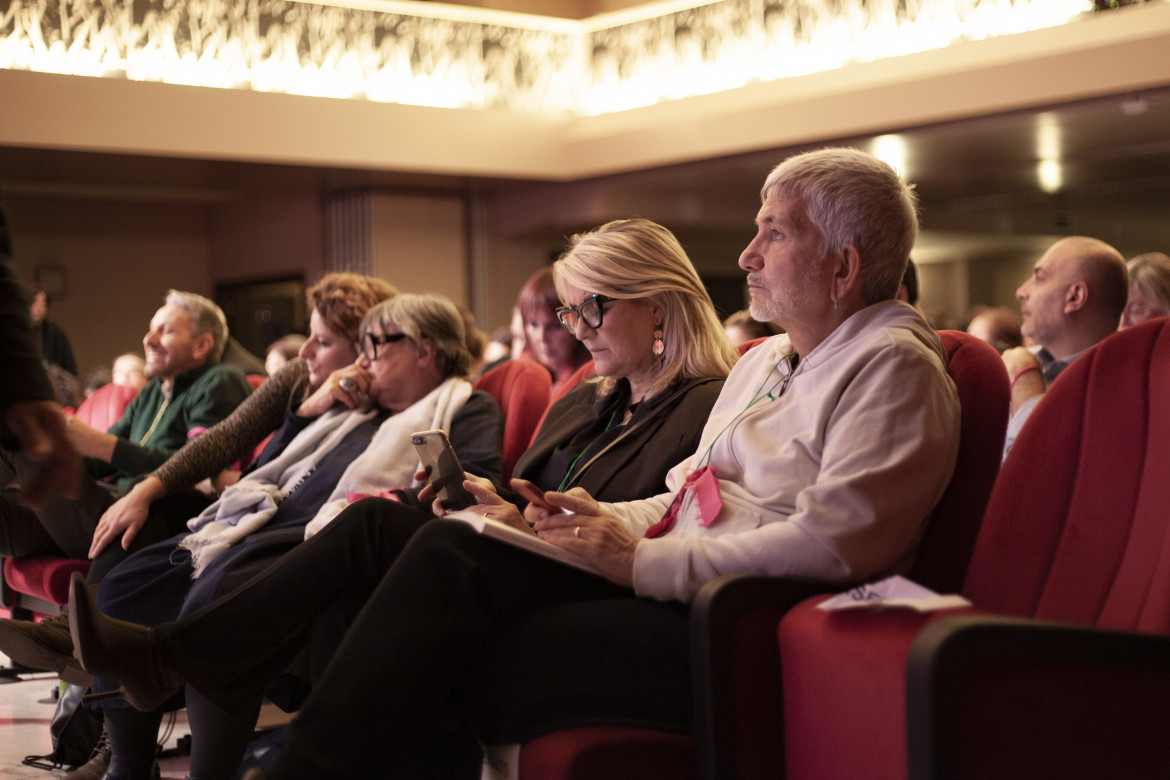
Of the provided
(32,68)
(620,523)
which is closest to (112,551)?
(620,523)

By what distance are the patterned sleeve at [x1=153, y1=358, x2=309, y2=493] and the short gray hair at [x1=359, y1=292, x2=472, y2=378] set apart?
0.39 m

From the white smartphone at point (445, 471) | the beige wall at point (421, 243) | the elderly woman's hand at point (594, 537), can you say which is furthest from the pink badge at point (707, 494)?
the beige wall at point (421, 243)

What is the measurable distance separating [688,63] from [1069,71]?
311 cm

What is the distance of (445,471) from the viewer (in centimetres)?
235

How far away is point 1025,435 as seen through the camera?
1.70m

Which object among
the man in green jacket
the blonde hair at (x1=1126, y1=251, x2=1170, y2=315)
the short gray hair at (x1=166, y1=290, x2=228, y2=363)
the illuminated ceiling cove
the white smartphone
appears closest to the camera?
the white smartphone

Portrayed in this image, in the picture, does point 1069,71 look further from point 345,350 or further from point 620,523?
point 620,523

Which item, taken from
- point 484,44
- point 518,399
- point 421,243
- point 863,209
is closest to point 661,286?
point 863,209

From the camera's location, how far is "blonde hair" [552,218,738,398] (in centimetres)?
244

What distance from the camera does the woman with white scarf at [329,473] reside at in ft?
8.69

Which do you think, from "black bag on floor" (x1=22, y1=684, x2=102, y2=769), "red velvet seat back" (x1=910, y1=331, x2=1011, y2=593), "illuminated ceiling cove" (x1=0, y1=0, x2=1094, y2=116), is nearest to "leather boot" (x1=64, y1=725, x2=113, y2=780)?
"black bag on floor" (x1=22, y1=684, x2=102, y2=769)

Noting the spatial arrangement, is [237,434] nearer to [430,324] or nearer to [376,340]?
[376,340]

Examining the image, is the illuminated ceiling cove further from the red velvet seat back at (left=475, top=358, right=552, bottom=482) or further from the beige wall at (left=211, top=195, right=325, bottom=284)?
the red velvet seat back at (left=475, top=358, right=552, bottom=482)

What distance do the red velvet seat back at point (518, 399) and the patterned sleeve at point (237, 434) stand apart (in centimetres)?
57
